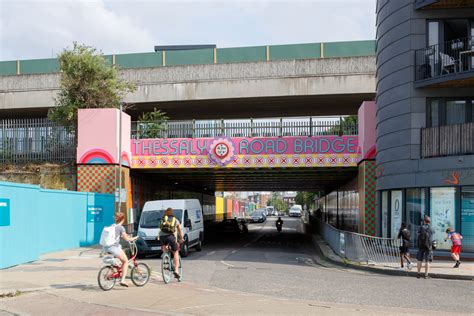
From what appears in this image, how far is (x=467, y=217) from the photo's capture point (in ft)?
61.1

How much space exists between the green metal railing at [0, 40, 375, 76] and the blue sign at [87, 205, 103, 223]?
11.0m

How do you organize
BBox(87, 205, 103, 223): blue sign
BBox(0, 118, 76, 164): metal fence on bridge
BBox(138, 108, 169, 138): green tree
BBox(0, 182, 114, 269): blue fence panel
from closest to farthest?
1. BBox(0, 182, 114, 269): blue fence panel
2. BBox(87, 205, 103, 223): blue sign
3. BBox(0, 118, 76, 164): metal fence on bridge
4. BBox(138, 108, 169, 138): green tree

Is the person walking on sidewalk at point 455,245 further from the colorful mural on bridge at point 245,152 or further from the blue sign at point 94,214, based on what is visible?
the blue sign at point 94,214

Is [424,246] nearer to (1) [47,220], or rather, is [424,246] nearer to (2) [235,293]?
(2) [235,293]

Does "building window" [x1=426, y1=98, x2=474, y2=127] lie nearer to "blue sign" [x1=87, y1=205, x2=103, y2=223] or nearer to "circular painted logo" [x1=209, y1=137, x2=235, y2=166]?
"circular painted logo" [x1=209, y1=137, x2=235, y2=166]

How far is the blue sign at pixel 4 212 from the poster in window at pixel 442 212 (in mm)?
14238

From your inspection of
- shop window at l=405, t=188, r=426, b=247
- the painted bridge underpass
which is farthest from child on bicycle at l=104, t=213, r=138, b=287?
the painted bridge underpass

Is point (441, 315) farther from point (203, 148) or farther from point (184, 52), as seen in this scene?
point (184, 52)

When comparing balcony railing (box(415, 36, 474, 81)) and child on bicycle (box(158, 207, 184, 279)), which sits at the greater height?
balcony railing (box(415, 36, 474, 81))

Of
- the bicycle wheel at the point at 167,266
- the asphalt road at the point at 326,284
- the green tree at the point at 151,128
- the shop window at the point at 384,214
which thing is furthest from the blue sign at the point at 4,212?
the shop window at the point at 384,214

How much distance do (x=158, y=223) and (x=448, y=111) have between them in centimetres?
1219

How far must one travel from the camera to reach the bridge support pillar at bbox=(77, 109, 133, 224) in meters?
27.0

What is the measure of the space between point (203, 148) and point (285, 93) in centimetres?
661

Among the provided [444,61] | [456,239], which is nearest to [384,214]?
[456,239]
